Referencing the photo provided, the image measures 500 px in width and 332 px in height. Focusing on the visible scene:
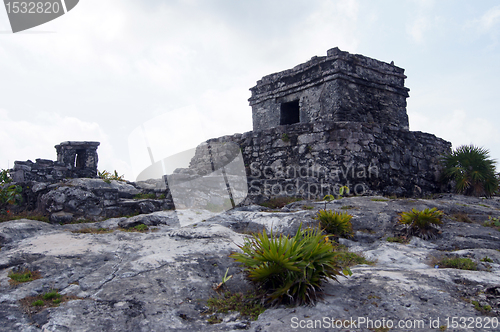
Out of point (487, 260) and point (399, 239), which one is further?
point (399, 239)

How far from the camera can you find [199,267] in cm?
433

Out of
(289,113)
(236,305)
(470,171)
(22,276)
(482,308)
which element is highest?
(289,113)

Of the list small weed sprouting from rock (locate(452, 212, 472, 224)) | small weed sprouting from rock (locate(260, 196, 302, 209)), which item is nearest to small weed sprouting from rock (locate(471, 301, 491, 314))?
small weed sprouting from rock (locate(452, 212, 472, 224))

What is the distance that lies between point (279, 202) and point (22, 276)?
577cm

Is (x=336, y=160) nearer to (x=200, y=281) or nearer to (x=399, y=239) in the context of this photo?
(x=399, y=239)

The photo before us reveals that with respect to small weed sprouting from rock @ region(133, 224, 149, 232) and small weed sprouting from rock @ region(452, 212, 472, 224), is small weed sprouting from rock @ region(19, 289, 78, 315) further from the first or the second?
small weed sprouting from rock @ region(452, 212, 472, 224)

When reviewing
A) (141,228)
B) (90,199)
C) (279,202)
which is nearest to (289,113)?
(279,202)

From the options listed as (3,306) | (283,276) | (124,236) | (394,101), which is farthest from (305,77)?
(3,306)

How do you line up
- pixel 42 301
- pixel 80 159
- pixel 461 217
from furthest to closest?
pixel 80 159 < pixel 461 217 < pixel 42 301

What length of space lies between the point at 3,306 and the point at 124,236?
244 cm

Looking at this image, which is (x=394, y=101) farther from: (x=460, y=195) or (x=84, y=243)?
(x=84, y=243)

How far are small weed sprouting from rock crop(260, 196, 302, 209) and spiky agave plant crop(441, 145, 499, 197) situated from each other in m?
5.94

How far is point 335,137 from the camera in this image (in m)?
9.53

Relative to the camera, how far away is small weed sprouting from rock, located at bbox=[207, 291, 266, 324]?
3.44 meters
